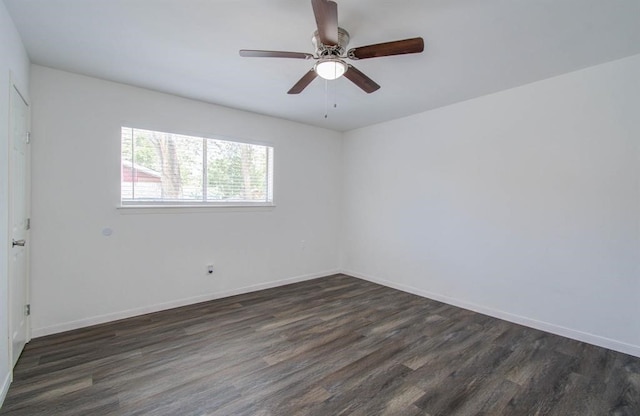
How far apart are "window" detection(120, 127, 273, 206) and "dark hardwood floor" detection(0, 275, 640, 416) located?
1.42 metres

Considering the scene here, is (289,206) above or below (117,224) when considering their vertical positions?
above

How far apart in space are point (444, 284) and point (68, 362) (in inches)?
156

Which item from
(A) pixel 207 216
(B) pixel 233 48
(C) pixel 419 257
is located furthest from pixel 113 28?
(C) pixel 419 257

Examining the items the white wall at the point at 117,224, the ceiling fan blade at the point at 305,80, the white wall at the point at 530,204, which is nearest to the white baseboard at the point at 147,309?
the white wall at the point at 117,224

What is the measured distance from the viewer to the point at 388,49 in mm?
1964

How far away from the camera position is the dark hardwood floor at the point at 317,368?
6.31 ft

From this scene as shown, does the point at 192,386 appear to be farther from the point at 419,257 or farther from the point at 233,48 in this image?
the point at 419,257

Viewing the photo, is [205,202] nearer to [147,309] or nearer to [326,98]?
[147,309]

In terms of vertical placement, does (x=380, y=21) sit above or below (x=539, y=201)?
above

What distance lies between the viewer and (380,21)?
208cm

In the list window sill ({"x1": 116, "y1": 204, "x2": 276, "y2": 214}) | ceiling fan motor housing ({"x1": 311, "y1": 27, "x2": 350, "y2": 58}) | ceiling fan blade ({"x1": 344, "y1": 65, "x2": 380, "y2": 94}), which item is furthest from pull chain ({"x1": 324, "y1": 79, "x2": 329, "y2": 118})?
window sill ({"x1": 116, "y1": 204, "x2": 276, "y2": 214})

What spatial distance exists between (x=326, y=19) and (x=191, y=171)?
2716 millimetres

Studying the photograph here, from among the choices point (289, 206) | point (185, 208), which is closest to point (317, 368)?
point (185, 208)

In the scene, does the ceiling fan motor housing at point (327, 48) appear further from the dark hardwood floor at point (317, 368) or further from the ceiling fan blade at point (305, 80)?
the dark hardwood floor at point (317, 368)
